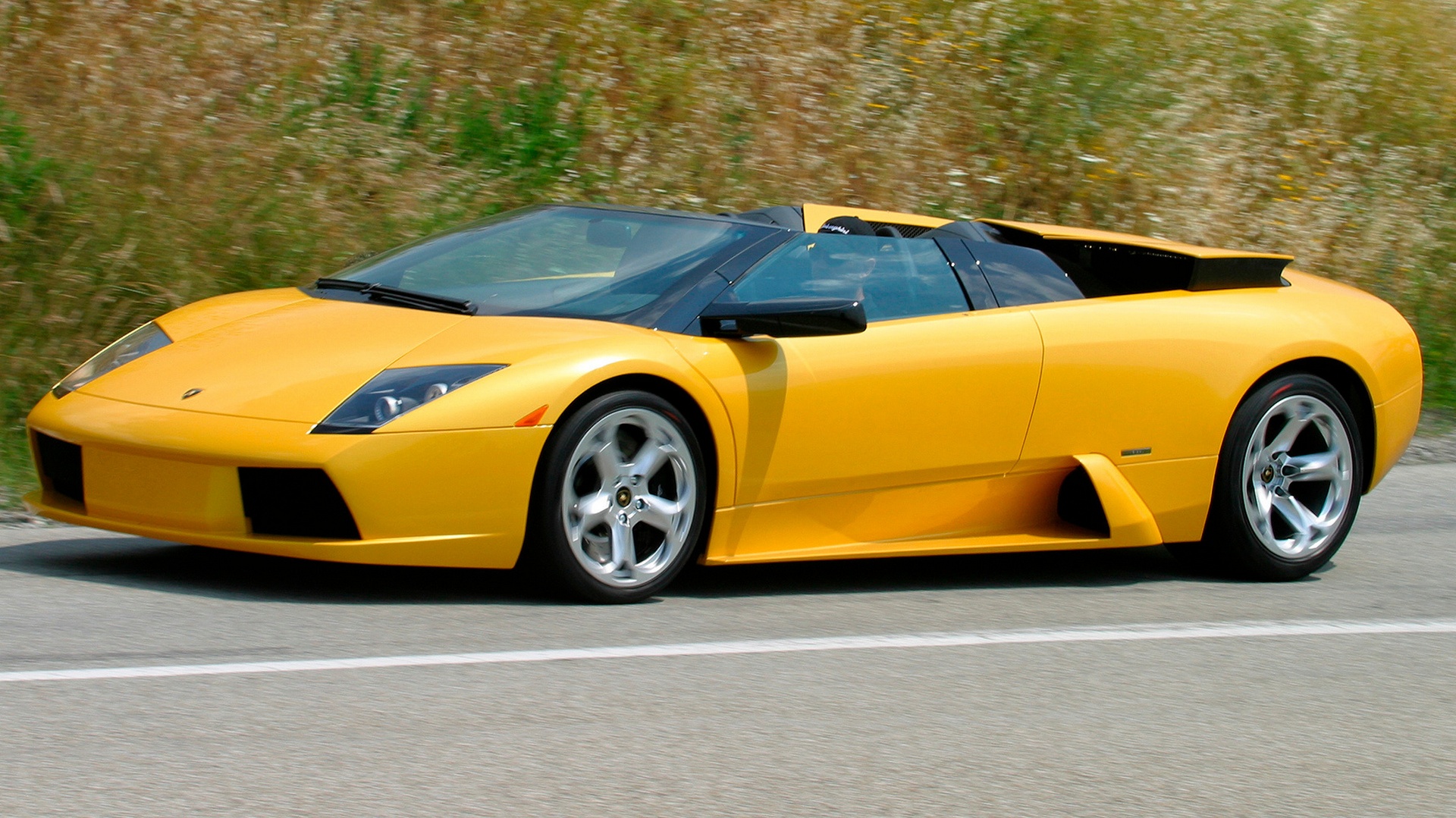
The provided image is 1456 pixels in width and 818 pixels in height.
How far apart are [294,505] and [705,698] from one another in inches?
51.3

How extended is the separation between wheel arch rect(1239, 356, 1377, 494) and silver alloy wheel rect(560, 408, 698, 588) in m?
2.50

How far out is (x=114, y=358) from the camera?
15.9ft

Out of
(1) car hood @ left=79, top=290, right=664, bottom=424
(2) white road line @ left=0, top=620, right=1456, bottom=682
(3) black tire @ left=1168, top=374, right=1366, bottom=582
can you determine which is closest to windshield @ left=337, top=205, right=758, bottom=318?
(1) car hood @ left=79, top=290, right=664, bottom=424

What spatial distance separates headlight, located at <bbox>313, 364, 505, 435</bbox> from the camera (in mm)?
4238


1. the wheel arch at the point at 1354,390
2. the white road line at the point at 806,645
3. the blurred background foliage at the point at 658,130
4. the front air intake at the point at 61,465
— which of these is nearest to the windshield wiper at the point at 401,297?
the front air intake at the point at 61,465

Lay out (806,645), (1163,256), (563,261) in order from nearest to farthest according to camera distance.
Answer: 1. (806,645)
2. (563,261)
3. (1163,256)

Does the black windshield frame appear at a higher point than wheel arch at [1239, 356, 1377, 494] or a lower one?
higher

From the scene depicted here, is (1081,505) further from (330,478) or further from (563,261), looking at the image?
(330,478)

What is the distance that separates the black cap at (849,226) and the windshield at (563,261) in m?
0.60

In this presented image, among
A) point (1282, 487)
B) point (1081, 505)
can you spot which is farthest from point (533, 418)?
point (1282, 487)

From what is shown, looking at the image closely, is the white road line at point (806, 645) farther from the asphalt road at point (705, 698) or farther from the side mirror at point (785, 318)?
the side mirror at point (785, 318)

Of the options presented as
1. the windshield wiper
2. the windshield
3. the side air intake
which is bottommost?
the side air intake

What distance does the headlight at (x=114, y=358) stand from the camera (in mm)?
4770

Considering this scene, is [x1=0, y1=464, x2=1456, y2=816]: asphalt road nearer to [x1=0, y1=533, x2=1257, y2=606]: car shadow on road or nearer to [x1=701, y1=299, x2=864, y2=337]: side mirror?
[x1=0, y1=533, x2=1257, y2=606]: car shadow on road
